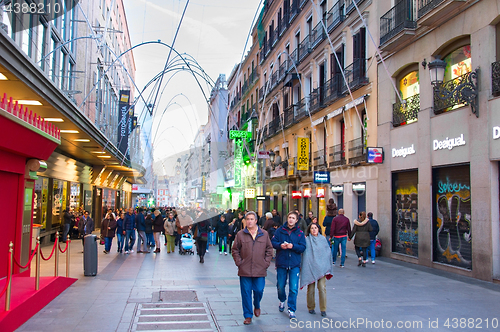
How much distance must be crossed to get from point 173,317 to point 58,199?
18100mm

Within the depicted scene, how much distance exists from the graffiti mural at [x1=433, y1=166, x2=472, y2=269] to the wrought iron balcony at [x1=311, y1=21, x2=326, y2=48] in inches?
516

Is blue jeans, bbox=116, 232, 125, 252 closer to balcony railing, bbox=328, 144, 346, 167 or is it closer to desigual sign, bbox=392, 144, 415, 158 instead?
balcony railing, bbox=328, 144, 346, 167

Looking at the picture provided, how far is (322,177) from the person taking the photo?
2323 cm

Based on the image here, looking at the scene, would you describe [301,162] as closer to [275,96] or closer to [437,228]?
[275,96]

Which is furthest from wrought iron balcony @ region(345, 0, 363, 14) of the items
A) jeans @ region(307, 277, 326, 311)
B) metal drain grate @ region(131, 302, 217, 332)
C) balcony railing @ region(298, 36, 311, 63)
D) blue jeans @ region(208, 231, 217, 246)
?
metal drain grate @ region(131, 302, 217, 332)

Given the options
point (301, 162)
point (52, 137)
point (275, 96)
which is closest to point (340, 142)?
point (301, 162)

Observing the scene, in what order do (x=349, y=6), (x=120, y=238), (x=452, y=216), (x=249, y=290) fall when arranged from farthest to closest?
(x=349, y=6) → (x=120, y=238) → (x=452, y=216) → (x=249, y=290)

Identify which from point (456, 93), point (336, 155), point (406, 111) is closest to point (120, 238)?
point (336, 155)

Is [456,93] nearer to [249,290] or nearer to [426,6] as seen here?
[426,6]

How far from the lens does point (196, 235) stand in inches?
611

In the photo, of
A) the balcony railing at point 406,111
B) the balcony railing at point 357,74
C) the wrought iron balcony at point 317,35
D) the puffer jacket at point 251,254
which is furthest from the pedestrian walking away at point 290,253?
the wrought iron balcony at point 317,35

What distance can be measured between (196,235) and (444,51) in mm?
10038

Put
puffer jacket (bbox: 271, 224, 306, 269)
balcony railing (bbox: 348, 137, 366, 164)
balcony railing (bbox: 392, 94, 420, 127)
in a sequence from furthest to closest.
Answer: balcony railing (bbox: 348, 137, 366, 164) → balcony railing (bbox: 392, 94, 420, 127) → puffer jacket (bbox: 271, 224, 306, 269)

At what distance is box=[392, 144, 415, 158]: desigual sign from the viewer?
50.9ft
